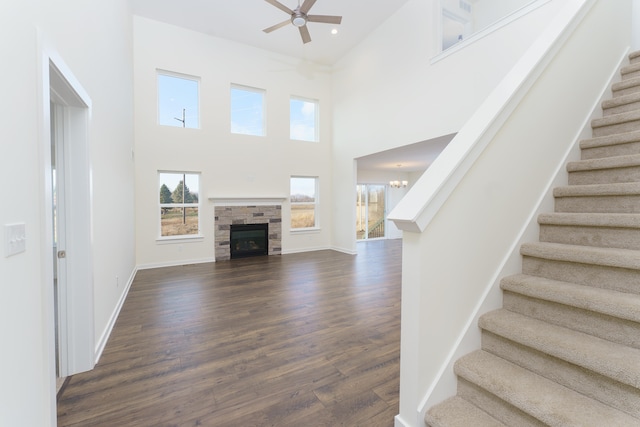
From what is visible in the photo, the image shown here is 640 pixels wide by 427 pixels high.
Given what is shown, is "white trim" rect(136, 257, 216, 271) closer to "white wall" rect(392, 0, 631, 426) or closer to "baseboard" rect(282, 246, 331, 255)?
"baseboard" rect(282, 246, 331, 255)

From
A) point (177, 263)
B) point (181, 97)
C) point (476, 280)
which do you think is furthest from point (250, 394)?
point (181, 97)

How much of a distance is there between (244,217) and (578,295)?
19.5 ft

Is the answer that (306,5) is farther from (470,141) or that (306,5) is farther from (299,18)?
(470,141)

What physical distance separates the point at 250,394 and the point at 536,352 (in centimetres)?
169

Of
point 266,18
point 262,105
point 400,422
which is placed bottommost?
point 400,422

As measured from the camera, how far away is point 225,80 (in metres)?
6.25

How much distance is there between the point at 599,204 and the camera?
184 cm

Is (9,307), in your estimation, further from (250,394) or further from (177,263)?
(177,263)

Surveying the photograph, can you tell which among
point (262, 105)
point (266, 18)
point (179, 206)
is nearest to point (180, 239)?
point (179, 206)

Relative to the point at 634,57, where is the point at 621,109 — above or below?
below

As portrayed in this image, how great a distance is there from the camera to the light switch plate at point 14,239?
1.05m

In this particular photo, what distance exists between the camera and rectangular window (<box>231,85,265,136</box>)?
652 centimetres

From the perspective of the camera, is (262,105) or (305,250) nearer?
(262,105)

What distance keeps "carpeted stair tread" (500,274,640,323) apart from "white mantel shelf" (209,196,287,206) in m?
5.59
